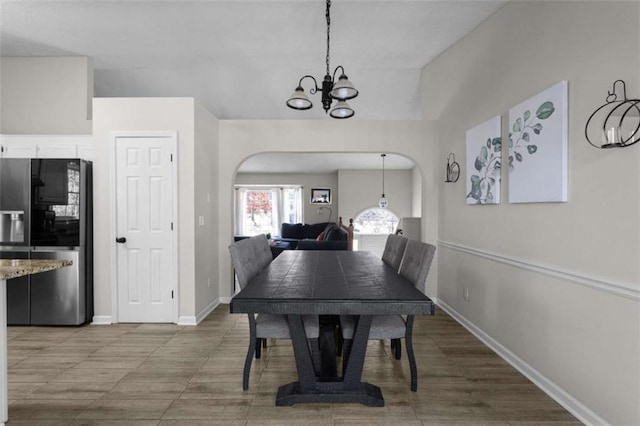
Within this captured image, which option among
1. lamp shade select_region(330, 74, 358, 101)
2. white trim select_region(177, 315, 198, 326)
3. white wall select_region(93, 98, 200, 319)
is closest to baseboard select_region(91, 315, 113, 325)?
white wall select_region(93, 98, 200, 319)

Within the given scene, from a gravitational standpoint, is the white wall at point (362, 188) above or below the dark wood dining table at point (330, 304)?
above

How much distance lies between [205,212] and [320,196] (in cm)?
580

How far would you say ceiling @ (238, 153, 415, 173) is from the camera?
7258 mm

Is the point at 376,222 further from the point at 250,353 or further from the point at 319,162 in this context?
the point at 250,353

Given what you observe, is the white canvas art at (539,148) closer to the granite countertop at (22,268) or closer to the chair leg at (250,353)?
the chair leg at (250,353)

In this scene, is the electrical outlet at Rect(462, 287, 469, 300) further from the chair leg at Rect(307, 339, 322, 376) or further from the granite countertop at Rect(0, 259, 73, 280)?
the granite countertop at Rect(0, 259, 73, 280)

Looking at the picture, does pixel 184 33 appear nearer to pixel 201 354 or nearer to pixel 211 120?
pixel 211 120

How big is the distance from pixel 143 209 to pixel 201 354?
1.59m

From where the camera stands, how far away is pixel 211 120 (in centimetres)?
392

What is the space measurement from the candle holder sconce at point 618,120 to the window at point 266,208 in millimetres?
7996

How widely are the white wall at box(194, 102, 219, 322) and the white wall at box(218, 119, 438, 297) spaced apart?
0.20 m

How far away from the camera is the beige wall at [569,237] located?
5.38ft

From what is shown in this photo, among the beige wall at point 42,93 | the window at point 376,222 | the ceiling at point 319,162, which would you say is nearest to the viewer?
the beige wall at point 42,93

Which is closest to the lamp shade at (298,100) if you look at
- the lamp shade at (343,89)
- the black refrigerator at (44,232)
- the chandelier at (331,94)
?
the chandelier at (331,94)
